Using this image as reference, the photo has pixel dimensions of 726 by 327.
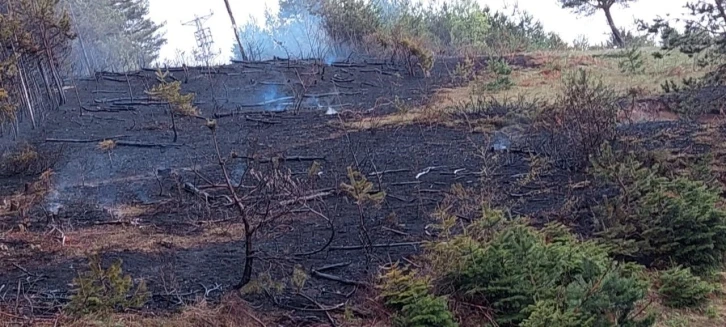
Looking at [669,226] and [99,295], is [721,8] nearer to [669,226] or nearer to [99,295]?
[669,226]

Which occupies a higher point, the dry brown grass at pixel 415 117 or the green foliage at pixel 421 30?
the green foliage at pixel 421 30

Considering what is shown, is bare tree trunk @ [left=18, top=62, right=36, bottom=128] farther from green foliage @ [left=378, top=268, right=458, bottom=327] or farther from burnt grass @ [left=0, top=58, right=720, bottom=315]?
green foliage @ [left=378, top=268, right=458, bottom=327]

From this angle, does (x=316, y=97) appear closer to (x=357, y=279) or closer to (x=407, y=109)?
(x=407, y=109)

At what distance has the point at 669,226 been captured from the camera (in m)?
4.71

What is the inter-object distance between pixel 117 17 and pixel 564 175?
99.8 ft

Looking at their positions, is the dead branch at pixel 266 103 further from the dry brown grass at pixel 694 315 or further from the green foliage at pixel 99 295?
the dry brown grass at pixel 694 315

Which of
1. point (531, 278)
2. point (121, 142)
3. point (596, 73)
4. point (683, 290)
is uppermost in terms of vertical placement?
point (121, 142)

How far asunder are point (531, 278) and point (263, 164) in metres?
4.52

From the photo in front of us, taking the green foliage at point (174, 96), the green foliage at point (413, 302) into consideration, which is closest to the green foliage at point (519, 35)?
the green foliage at point (174, 96)

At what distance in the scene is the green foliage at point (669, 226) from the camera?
467cm

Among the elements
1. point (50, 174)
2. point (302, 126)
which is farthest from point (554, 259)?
point (302, 126)

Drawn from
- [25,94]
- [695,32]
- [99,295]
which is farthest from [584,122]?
[25,94]

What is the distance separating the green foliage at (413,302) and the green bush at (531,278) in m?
0.27

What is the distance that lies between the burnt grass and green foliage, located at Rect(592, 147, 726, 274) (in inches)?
14.5
